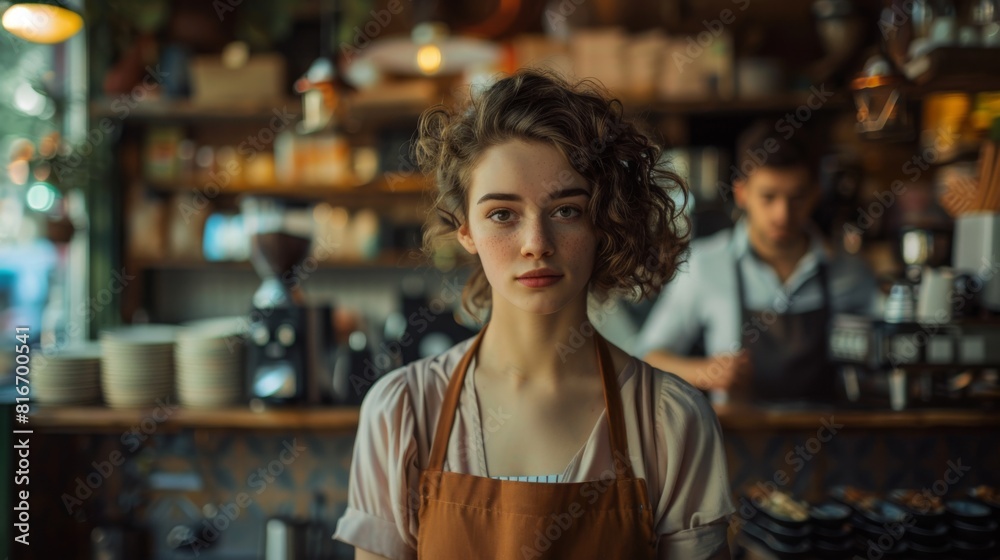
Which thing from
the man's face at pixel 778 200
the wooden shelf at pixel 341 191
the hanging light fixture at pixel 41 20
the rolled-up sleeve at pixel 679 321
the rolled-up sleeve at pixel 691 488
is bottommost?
the rolled-up sleeve at pixel 691 488

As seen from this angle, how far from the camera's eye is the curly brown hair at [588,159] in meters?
1.18

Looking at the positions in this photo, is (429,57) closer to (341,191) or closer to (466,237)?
(341,191)

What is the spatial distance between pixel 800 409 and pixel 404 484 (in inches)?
57.9

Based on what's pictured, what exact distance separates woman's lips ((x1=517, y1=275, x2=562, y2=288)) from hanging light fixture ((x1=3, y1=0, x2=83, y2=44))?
1949 millimetres

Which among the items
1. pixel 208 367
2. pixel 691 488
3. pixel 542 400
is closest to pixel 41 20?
pixel 208 367

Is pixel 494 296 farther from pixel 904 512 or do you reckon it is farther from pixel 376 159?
pixel 376 159

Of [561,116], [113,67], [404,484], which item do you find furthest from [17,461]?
[113,67]

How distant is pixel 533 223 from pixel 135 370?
163 cm

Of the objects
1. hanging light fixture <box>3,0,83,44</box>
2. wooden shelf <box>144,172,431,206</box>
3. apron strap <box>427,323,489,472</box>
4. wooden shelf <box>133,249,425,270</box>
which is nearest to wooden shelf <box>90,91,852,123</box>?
wooden shelf <box>144,172,431,206</box>

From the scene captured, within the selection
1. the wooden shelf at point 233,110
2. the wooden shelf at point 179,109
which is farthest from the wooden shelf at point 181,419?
the wooden shelf at point 179,109

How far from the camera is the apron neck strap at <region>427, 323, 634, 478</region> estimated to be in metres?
1.21

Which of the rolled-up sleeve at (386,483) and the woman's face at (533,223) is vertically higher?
the woman's face at (533,223)

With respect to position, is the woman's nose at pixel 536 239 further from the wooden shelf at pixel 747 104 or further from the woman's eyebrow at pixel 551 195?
the wooden shelf at pixel 747 104

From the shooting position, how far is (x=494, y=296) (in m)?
1.27
